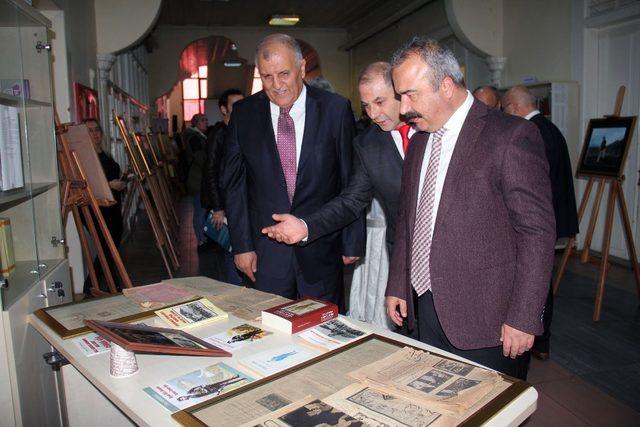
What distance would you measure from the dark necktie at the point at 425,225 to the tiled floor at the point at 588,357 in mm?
1299

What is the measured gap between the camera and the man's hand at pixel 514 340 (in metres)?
1.60

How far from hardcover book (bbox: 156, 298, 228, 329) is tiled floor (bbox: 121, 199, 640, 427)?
1.70m

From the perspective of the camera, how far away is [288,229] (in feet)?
6.89

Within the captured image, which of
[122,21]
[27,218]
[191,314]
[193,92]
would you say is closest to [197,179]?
[122,21]

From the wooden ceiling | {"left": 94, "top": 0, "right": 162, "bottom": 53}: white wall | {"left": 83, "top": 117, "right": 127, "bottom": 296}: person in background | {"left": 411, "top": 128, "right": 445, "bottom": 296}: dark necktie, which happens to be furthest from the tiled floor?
the wooden ceiling

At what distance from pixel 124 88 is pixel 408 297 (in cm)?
890

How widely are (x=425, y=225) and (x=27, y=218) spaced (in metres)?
1.79

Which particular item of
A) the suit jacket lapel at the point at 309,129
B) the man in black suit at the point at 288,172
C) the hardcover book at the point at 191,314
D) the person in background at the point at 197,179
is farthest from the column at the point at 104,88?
the hardcover book at the point at 191,314

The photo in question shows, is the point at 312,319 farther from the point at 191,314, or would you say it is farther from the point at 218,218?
the point at 218,218

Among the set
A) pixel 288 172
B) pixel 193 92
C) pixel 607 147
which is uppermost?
pixel 193 92

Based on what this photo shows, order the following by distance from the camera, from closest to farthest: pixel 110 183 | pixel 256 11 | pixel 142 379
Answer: pixel 142 379
pixel 110 183
pixel 256 11

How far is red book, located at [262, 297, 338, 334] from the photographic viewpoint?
1.66 metres

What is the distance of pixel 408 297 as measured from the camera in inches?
74.8

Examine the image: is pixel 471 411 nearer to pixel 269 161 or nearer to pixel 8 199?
pixel 269 161
